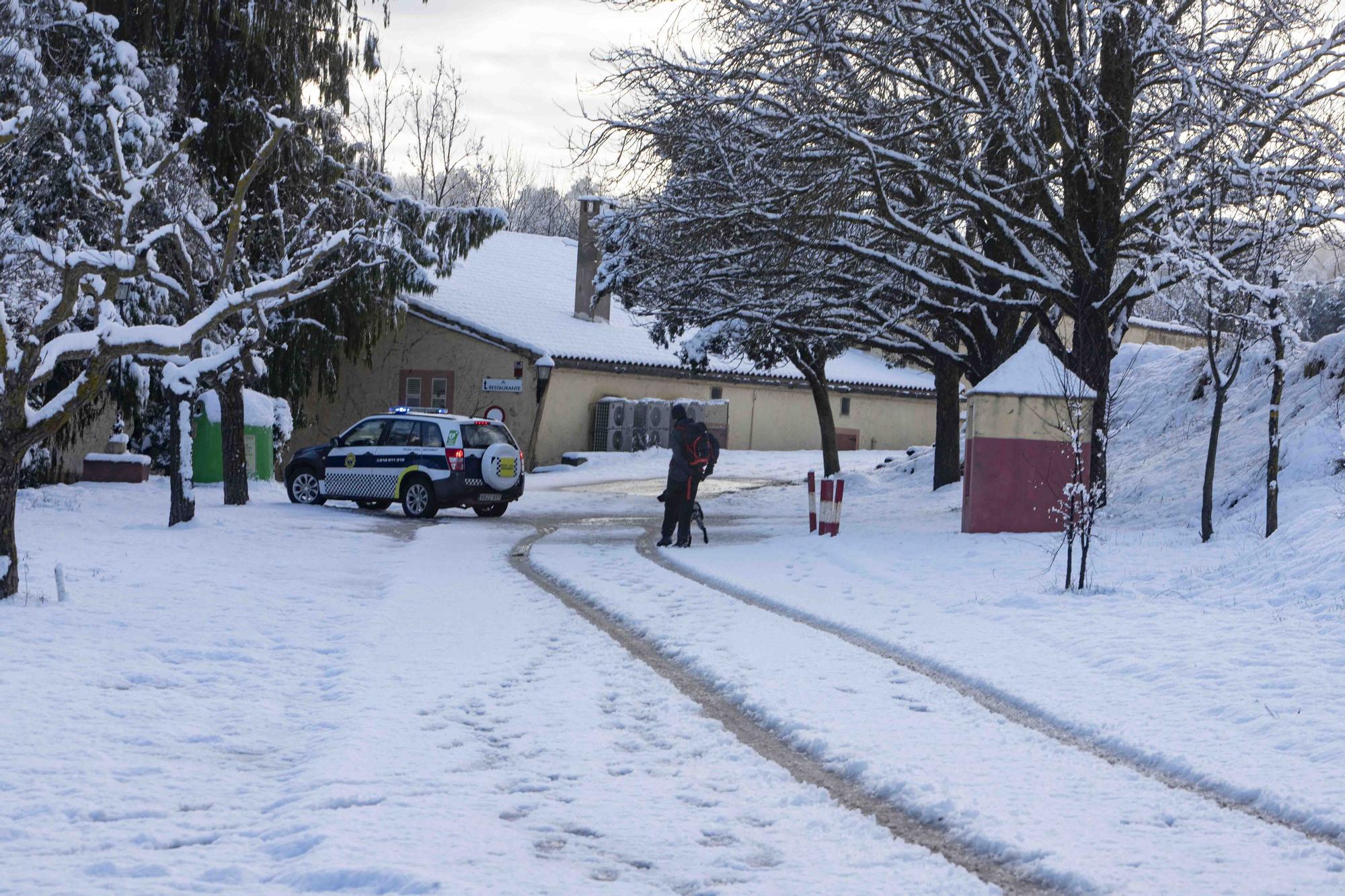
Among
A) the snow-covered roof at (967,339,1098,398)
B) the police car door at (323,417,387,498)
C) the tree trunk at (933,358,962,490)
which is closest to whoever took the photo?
the snow-covered roof at (967,339,1098,398)

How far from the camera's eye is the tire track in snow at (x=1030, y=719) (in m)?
5.67

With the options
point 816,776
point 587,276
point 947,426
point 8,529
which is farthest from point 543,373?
point 816,776

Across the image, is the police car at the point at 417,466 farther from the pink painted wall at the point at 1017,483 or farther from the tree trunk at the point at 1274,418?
the tree trunk at the point at 1274,418

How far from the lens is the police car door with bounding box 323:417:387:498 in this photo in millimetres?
22594

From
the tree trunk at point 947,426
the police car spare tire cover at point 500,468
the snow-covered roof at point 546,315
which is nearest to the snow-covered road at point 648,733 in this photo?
the police car spare tire cover at point 500,468

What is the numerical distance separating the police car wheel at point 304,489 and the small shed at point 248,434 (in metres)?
2.52

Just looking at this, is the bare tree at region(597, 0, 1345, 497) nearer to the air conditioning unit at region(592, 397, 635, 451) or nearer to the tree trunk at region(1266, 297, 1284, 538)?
the tree trunk at region(1266, 297, 1284, 538)

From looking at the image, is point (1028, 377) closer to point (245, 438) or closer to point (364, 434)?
point (364, 434)

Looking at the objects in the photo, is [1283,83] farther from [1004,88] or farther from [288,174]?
[288,174]

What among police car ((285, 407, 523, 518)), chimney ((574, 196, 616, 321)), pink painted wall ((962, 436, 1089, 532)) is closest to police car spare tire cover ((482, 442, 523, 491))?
police car ((285, 407, 523, 518))

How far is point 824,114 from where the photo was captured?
16.8 m

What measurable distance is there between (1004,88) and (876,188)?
1860 millimetres

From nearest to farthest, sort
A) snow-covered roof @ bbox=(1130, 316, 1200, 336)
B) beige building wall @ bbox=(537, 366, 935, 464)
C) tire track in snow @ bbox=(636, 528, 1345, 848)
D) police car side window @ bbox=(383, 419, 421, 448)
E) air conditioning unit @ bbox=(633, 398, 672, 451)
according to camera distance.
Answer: tire track in snow @ bbox=(636, 528, 1345, 848)
police car side window @ bbox=(383, 419, 421, 448)
snow-covered roof @ bbox=(1130, 316, 1200, 336)
beige building wall @ bbox=(537, 366, 935, 464)
air conditioning unit @ bbox=(633, 398, 672, 451)

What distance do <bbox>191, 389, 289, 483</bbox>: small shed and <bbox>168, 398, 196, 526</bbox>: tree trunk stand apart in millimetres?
7660
